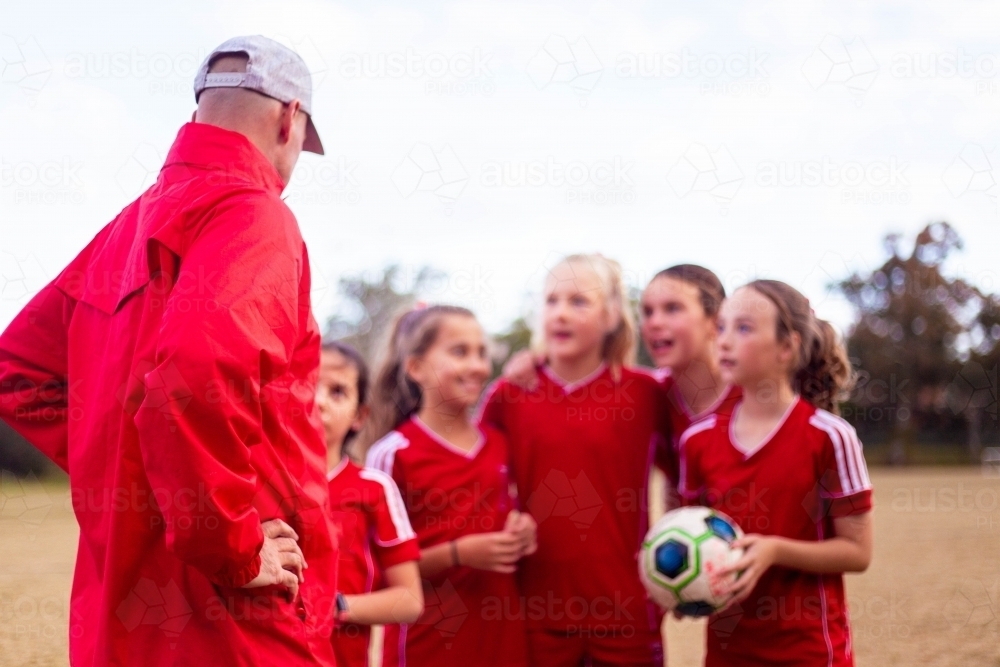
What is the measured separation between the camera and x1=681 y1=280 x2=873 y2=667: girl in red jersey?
3568mm

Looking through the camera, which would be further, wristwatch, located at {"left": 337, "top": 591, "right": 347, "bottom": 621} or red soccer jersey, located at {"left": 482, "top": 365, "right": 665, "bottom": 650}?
red soccer jersey, located at {"left": 482, "top": 365, "right": 665, "bottom": 650}

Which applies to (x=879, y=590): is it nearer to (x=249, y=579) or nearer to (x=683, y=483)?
(x=683, y=483)

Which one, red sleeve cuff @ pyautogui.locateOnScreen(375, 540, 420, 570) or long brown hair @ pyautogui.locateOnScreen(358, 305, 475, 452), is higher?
long brown hair @ pyautogui.locateOnScreen(358, 305, 475, 452)

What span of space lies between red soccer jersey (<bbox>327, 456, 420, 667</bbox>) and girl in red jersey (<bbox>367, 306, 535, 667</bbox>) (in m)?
0.30

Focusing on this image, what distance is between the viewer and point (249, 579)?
83.5 inches

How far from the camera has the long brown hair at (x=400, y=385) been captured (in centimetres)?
444

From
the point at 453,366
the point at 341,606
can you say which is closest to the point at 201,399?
the point at 341,606

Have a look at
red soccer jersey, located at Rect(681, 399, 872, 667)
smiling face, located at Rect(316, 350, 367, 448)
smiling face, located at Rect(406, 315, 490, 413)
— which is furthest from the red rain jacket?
red soccer jersey, located at Rect(681, 399, 872, 667)

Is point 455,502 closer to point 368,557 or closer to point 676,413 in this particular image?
point 368,557

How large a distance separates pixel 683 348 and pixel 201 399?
2.78 meters

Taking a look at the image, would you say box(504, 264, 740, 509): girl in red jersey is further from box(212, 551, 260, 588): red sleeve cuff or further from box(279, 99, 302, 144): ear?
box(212, 551, 260, 588): red sleeve cuff

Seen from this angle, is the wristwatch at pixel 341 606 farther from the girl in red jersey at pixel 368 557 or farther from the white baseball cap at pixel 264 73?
the white baseball cap at pixel 264 73

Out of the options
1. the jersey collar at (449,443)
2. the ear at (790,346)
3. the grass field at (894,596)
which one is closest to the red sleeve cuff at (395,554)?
the jersey collar at (449,443)

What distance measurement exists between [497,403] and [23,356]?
7.34ft
